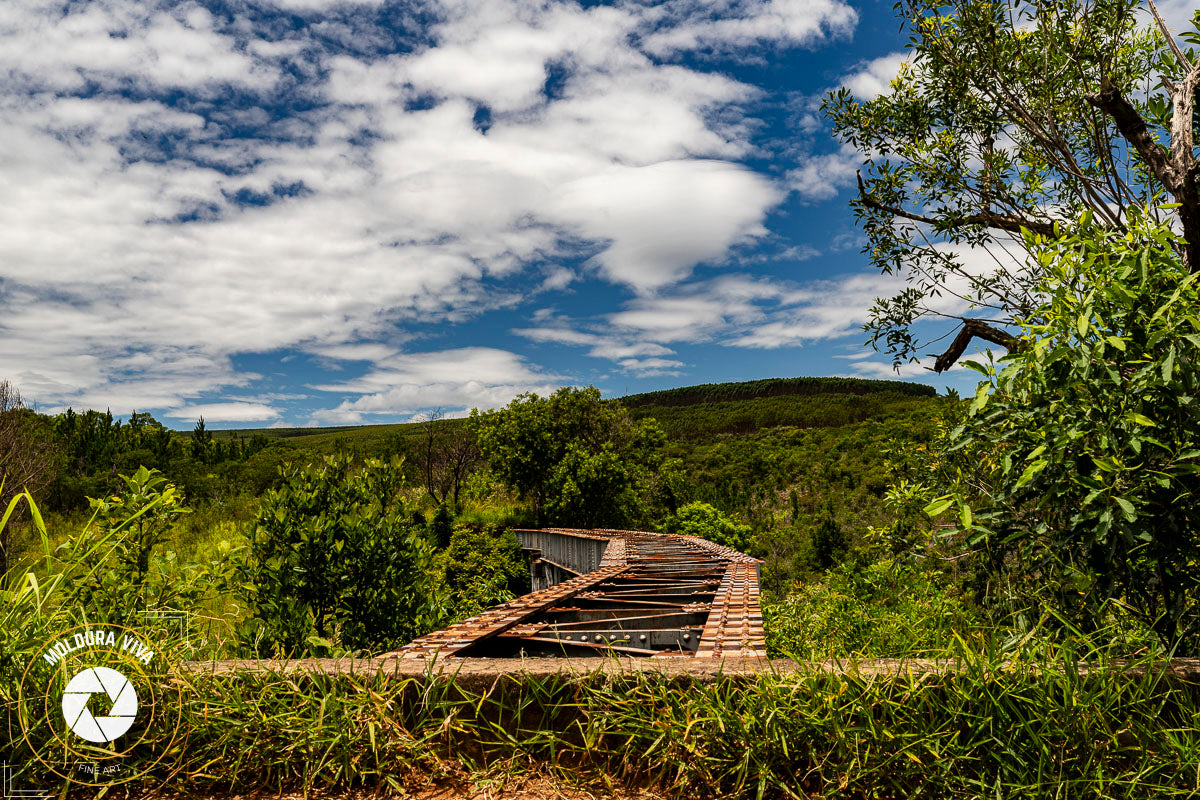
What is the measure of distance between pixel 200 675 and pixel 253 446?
4440cm

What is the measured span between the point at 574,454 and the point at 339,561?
1997 centimetres

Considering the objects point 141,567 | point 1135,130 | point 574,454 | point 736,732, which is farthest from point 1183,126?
point 574,454

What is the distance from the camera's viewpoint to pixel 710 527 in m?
22.1

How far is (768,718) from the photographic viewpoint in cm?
161

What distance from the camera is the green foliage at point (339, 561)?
4.02 metres

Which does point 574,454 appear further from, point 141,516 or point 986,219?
point 141,516

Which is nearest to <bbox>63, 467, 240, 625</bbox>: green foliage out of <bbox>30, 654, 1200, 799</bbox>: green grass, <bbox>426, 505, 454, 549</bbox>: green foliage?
<bbox>30, 654, 1200, 799</bbox>: green grass

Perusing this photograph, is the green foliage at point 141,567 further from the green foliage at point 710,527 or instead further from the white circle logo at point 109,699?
the green foliage at point 710,527

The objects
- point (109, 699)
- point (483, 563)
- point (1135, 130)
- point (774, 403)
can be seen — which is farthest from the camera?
point (774, 403)

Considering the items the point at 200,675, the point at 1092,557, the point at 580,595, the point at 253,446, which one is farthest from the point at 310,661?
the point at 253,446

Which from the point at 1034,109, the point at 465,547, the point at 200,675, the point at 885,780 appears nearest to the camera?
the point at 885,780

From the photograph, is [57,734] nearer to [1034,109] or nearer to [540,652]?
[540,652]

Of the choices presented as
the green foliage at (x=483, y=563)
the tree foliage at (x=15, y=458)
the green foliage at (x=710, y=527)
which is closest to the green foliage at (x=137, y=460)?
the tree foliage at (x=15, y=458)

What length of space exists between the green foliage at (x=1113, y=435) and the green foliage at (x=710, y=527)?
1993 centimetres
